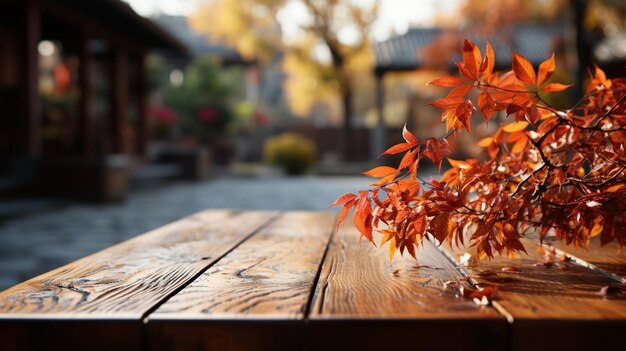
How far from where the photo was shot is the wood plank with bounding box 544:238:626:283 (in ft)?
3.87

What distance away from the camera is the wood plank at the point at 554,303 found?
2.59ft

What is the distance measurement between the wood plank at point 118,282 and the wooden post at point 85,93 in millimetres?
6954

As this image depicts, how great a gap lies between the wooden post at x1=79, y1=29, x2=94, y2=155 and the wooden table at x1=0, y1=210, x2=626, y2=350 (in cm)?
729

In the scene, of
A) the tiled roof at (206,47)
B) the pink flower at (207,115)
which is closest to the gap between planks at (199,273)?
the pink flower at (207,115)

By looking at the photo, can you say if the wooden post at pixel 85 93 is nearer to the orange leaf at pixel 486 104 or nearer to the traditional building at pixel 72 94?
the traditional building at pixel 72 94

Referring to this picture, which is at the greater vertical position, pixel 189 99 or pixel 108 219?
pixel 189 99

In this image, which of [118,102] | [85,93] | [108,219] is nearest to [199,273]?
[108,219]

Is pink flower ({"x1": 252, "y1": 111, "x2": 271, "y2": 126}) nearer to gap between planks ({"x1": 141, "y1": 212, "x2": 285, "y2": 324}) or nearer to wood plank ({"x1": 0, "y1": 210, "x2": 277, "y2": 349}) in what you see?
gap between planks ({"x1": 141, "y1": 212, "x2": 285, "y2": 324})

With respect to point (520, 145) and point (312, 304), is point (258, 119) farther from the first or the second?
point (312, 304)

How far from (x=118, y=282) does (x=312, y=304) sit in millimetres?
401

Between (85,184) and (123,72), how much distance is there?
11.2 ft

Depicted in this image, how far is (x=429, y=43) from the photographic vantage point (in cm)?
1442

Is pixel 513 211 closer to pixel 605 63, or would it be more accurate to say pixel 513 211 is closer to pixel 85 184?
pixel 85 184
